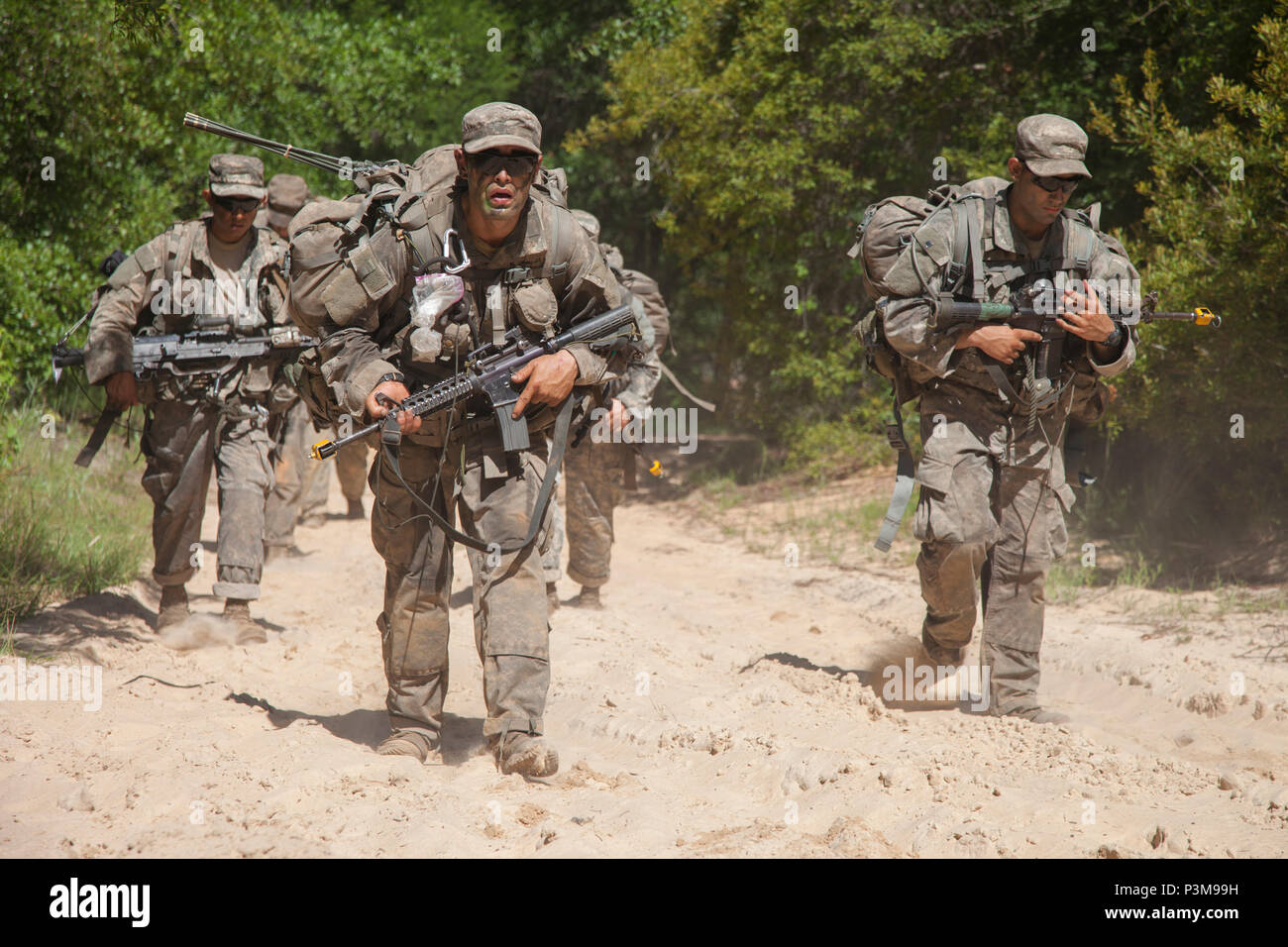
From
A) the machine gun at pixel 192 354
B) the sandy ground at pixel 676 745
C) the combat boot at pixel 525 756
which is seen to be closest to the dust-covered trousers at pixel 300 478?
the sandy ground at pixel 676 745

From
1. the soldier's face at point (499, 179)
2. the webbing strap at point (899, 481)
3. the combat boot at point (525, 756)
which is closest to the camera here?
the combat boot at point (525, 756)

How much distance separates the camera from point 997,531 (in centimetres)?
497

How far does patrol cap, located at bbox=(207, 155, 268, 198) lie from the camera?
6.09 m

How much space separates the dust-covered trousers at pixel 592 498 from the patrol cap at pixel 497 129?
2913 millimetres

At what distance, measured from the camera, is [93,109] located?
29.7ft

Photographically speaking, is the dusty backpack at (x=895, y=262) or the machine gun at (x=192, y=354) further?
the machine gun at (x=192, y=354)

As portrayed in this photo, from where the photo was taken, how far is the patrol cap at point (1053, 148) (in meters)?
4.64

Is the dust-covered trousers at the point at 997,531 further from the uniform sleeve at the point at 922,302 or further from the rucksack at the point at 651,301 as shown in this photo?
the rucksack at the point at 651,301

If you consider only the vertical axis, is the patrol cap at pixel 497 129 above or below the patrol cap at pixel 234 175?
below

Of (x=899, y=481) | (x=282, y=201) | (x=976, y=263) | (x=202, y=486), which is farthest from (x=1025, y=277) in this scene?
(x=282, y=201)

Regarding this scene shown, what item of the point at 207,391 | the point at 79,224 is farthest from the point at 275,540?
the point at 79,224

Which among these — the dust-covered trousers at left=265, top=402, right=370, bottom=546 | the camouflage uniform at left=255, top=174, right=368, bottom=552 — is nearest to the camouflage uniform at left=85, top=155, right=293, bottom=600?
the dust-covered trousers at left=265, top=402, right=370, bottom=546

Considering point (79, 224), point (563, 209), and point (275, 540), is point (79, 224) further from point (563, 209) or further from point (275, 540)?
point (563, 209)

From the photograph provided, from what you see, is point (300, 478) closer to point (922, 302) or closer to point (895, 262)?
point (895, 262)
